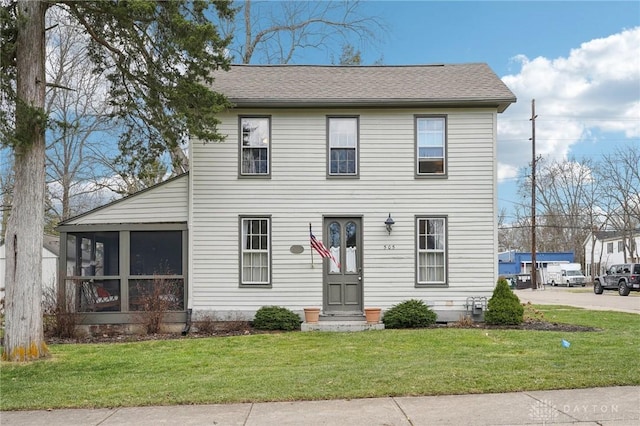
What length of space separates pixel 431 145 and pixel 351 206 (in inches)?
97.2

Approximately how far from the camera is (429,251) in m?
13.3

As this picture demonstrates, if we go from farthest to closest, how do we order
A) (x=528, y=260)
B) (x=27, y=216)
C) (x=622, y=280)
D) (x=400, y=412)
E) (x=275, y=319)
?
(x=528, y=260), (x=622, y=280), (x=275, y=319), (x=27, y=216), (x=400, y=412)

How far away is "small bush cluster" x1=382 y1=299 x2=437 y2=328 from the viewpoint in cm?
1265

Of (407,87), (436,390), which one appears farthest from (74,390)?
(407,87)

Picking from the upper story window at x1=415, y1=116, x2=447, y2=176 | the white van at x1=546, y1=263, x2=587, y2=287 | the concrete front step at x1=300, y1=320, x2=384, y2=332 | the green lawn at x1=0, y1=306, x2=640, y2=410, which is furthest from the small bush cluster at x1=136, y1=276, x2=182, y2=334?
the white van at x1=546, y1=263, x2=587, y2=287

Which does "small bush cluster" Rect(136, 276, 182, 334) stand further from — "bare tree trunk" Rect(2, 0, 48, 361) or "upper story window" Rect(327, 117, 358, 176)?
"upper story window" Rect(327, 117, 358, 176)

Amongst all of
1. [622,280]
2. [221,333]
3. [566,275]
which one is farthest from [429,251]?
[566,275]

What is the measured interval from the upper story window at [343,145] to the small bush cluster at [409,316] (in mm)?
3414

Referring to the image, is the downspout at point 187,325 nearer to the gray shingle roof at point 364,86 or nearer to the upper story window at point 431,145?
the gray shingle roof at point 364,86

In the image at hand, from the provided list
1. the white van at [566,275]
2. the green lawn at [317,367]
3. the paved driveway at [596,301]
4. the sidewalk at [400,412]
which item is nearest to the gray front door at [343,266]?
the green lawn at [317,367]

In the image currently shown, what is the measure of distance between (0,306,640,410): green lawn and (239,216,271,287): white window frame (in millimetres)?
1849

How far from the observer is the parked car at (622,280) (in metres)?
29.4

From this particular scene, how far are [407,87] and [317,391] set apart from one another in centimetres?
946

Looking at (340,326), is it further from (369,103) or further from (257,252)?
(369,103)
